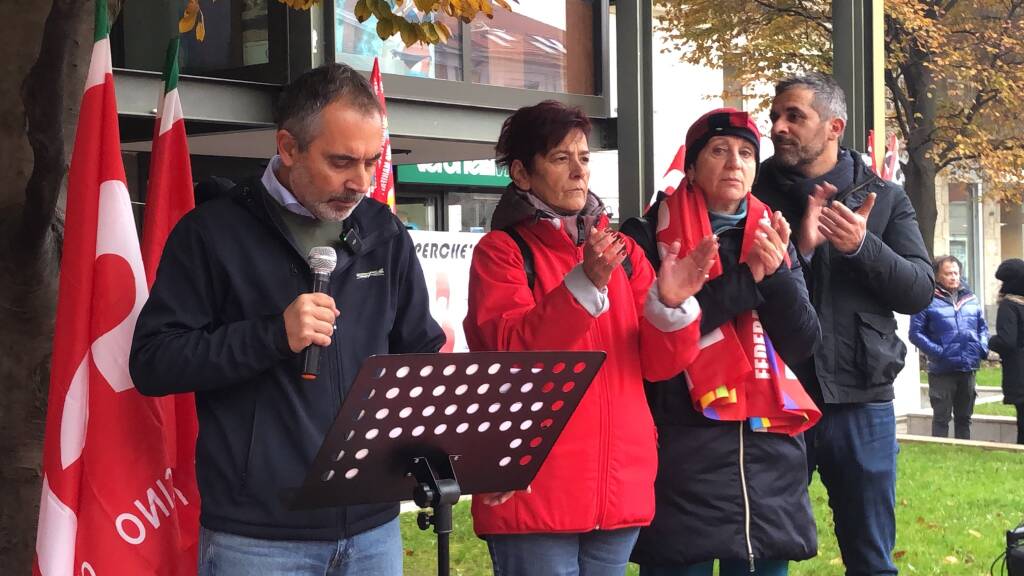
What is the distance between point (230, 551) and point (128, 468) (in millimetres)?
672

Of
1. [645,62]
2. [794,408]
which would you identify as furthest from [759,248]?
[645,62]

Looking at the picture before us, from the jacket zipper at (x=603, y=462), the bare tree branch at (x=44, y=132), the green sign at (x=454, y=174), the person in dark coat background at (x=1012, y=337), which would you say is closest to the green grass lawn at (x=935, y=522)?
the person in dark coat background at (x=1012, y=337)

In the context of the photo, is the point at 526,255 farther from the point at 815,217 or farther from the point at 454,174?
the point at 454,174

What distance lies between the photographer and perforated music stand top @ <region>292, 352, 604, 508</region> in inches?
103

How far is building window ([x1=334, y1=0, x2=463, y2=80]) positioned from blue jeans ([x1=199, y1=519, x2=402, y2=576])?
8402mm

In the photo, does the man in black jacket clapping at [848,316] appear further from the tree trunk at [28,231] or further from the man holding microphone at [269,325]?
the tree trunk at [28,231]

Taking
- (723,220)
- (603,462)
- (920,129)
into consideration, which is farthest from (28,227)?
(920,129)

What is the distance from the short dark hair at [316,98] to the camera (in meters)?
2.97

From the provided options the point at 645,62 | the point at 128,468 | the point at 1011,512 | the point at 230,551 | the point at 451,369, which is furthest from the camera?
the point at 645,62

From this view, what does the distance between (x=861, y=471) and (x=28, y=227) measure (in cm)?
301

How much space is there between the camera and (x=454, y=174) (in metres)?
20.2

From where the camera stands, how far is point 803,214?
4406mm

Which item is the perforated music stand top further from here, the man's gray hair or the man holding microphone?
the man's gray hair

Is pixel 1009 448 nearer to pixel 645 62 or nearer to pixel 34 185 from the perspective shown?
pixel 645 62
